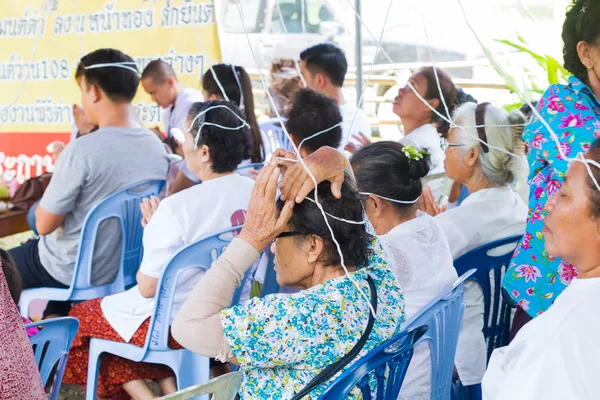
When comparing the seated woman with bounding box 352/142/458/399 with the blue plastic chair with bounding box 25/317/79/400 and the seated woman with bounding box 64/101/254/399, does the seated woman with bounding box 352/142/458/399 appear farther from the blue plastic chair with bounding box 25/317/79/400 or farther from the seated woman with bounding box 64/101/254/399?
the blue plastic chair with bounding box 25/317/79/400

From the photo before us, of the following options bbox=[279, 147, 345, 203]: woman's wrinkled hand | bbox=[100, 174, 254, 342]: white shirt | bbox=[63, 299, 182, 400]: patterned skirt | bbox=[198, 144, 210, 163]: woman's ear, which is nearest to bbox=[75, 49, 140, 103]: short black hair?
bbox=[198, 144, 210, 163]: woman's ear

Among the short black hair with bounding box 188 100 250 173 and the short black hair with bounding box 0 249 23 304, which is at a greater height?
the short black hair with bounding box 188 100 250 173

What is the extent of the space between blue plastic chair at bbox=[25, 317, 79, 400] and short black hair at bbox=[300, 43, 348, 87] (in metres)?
2.83

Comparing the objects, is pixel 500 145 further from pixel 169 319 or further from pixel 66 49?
pixel 66 49

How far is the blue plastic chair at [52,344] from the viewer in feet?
6.37

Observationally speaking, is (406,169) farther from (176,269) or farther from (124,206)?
(124,206)

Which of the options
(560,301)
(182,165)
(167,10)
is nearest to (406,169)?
(560,301)

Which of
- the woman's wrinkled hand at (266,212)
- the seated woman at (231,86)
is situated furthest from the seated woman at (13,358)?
the seated woman at (231,86)

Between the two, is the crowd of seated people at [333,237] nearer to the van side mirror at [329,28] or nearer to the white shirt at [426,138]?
the white shirt at [426,138]

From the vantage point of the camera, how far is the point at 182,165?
4.07m

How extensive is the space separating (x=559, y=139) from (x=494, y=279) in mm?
643

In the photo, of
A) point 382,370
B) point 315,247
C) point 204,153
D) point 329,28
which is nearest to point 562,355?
point 382,370

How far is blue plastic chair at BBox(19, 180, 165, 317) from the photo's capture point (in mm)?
3158

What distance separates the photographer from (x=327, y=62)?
451 cm
